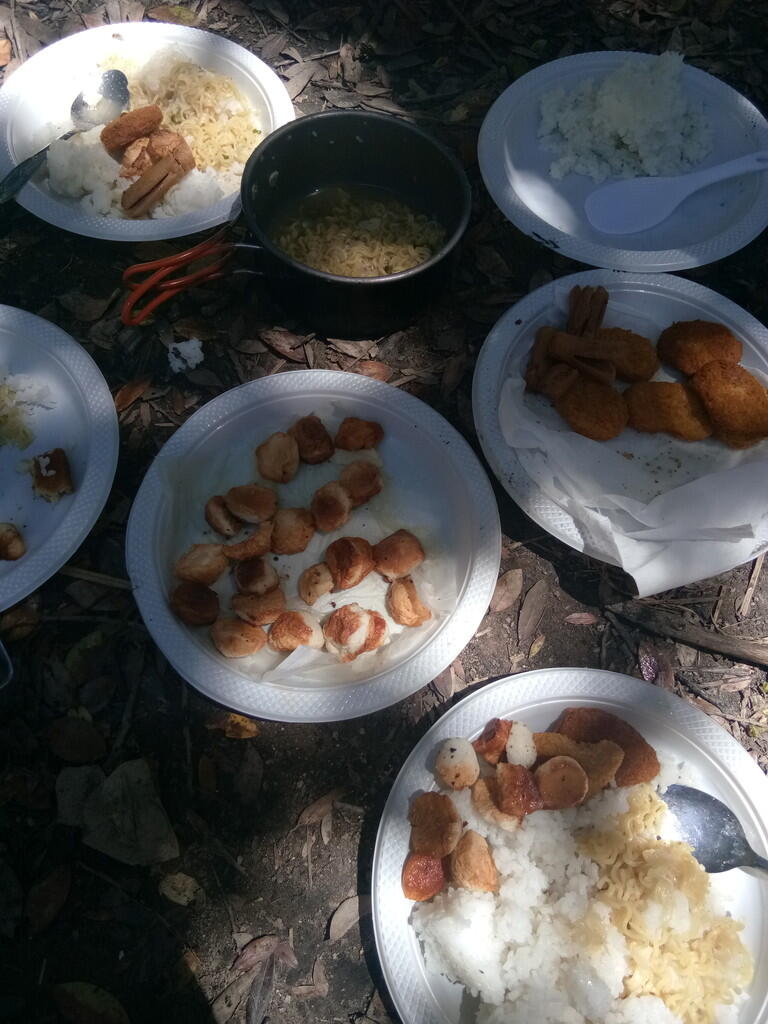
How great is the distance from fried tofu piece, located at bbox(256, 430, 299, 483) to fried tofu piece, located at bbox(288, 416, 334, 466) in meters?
0.02

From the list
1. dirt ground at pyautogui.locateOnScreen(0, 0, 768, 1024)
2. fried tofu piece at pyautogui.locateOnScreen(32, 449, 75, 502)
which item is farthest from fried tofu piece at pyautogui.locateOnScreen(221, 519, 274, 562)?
fried tofu piece at pyautogui.locateOnScreen(32, 449, 75, 502)

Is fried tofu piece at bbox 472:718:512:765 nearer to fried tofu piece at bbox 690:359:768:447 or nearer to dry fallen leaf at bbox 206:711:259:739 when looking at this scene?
dry fallen leaf at bbox 206:711:259:739

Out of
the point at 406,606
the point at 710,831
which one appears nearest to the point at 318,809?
the point at 406,606

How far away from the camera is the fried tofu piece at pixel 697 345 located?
2297mm

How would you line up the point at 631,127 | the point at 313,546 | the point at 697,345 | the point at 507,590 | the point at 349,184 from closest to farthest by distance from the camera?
the point at 313,546 < the point at 507,590 < the point at 697,345 < the point at 349,184 < the point at 631,127

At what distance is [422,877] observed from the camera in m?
1.68

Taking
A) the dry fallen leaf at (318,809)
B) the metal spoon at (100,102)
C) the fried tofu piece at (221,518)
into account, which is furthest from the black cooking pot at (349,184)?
the dry fallen leaf at (318,809)

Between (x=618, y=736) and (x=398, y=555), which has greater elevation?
(x=398, y=555)

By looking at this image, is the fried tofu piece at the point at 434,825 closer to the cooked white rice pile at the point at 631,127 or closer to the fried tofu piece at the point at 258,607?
the fried tofu piece at the point at 258,607

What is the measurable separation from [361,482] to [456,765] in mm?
789

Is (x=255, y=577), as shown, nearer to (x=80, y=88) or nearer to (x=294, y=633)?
(x=294, y=633)

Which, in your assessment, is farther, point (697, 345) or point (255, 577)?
point (697, 345)

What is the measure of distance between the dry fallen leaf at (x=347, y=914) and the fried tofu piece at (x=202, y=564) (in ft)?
2.82

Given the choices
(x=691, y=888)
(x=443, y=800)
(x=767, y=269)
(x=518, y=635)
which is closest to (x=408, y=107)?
(x=767, y=269)
